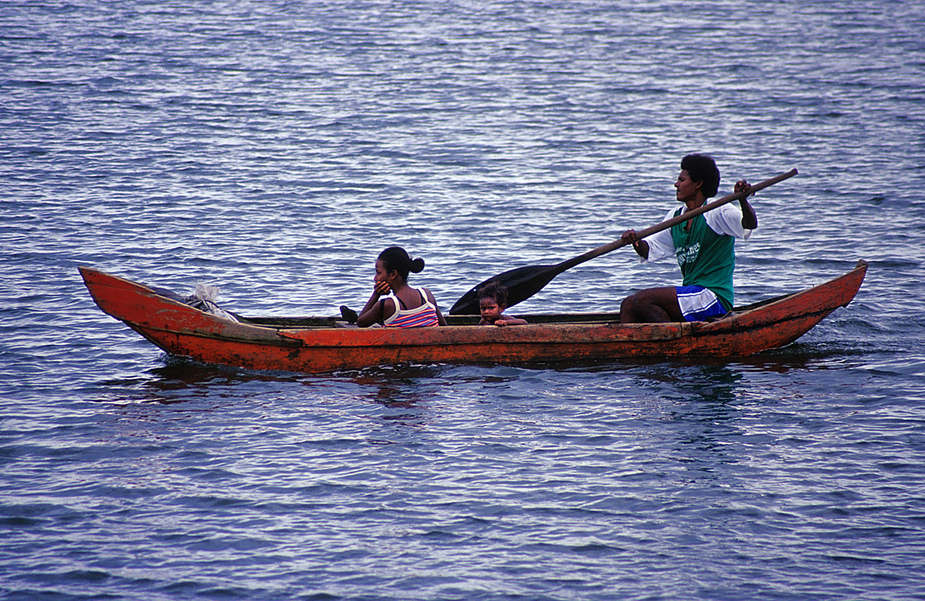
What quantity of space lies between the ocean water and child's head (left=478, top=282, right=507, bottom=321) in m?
0.56

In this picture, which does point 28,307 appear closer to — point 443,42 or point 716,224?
point 716,224

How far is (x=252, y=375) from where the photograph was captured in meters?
9.38

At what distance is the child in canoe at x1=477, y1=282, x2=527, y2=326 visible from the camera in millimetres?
9617

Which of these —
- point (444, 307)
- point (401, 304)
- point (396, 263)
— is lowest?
point (444, 307)

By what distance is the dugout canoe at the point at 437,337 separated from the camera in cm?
918

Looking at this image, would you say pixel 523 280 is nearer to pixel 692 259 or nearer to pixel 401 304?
pixel 401 304

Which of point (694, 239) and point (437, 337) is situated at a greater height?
point (694, 239)

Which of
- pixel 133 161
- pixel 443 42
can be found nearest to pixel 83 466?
pixel 133 161

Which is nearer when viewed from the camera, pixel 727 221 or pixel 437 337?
pixel 727 221

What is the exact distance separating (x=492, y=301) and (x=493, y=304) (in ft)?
0.09

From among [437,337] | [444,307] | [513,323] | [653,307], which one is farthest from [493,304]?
[444,307]

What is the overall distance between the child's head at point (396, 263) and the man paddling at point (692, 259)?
5.61 ft

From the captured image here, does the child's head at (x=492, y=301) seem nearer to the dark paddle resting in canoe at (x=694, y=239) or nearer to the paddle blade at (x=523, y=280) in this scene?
the paddle blade at (x=523, y=280)

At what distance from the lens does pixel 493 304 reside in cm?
962
